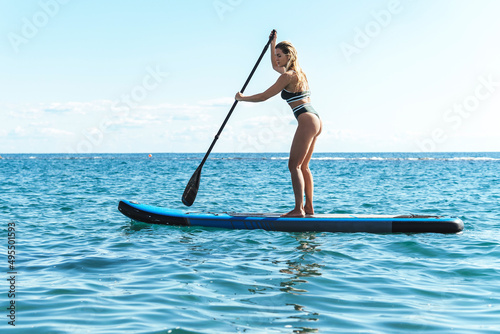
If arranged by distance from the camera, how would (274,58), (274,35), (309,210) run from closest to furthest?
(274,58)
(274,35)
(309,210)

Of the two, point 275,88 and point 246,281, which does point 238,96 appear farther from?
point 246,281

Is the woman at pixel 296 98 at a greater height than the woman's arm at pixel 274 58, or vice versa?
the woman's arm at pixel 274 58

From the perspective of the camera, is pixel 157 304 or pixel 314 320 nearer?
pixel 314 320

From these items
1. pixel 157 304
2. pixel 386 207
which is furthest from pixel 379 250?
pixel 386 207

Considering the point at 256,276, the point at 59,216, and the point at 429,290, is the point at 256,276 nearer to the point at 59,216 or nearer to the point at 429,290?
→ the point at 429,290

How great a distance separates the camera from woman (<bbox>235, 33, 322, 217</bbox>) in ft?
22.9

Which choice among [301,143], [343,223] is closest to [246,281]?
[301,143]

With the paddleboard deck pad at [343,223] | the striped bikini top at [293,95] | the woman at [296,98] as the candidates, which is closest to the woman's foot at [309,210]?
the paddleboard deck pad at [343,223]

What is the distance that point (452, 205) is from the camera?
1373cm

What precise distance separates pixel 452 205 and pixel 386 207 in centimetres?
199

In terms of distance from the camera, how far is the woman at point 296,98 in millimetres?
6973

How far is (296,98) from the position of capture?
7148 mm

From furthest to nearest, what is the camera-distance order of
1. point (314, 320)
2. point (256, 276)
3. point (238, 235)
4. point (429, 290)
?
point (238, 235) → point (256, 276) → point (429, 290) → point (314, 320)

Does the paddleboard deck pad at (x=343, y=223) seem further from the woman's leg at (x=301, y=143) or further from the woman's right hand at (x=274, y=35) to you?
the woman's right hand at (x=274, y=35)
